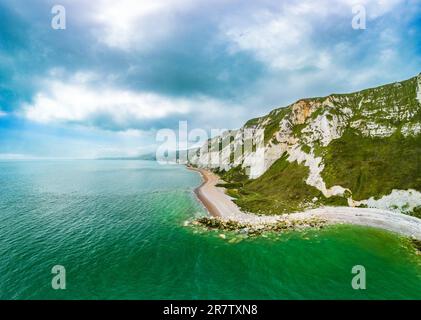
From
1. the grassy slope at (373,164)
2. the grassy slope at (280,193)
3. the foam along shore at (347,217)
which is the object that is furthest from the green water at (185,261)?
the grassy slope at (373,164)

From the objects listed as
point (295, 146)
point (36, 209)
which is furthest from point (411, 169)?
point (36, 209)

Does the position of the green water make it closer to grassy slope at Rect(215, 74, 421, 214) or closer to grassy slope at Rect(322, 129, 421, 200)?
grassy slope at Rect(215, 74, 421, 214)

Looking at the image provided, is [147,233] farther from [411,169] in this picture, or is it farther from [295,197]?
[411,169]

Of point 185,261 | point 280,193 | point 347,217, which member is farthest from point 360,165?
point 185,261

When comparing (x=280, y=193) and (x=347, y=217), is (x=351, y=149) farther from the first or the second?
(x=347, y=217)

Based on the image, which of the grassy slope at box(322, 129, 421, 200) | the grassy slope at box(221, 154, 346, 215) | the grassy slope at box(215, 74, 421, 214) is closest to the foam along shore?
the grassy slope at box(221, 154, 346, 215)
